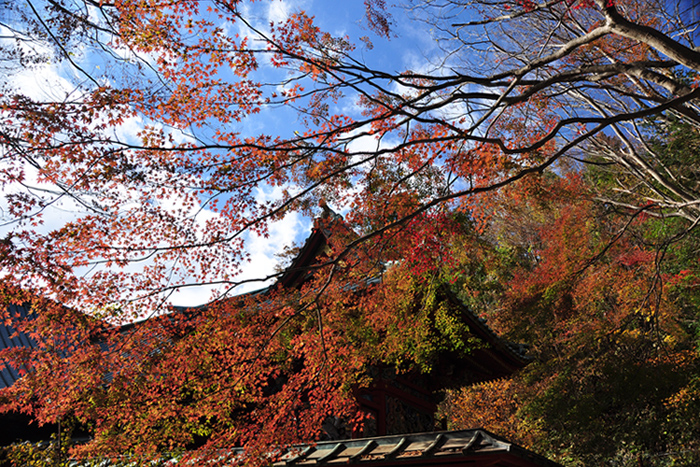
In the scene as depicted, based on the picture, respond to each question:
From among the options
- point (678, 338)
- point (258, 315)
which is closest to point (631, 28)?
point (258, 315)

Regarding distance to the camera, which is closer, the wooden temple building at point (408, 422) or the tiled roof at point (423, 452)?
the tiled roof at point (423, 452)

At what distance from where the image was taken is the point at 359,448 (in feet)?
21.1

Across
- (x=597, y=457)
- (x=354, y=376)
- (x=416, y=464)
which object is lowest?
(x=597, y=457)

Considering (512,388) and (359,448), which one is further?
(512,388)

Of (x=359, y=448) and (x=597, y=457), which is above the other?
(x=359, y=448)

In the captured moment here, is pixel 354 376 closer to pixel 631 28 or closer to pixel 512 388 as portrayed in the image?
pixel 631 28

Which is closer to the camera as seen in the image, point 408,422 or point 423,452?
point 423,452

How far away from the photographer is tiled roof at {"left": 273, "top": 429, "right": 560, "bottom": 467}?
544 cm

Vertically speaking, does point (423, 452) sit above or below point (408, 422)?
above

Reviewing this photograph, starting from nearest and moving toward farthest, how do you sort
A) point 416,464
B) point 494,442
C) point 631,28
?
point 631,28, point 494,442, point 416,464

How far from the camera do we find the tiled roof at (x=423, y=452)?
17.8 ft

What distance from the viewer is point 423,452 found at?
5738 mm

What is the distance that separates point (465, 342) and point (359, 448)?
11.6 ft

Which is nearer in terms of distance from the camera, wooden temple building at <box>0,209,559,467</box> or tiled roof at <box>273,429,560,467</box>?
tiled roof at <box>273,429,560,467</box>
